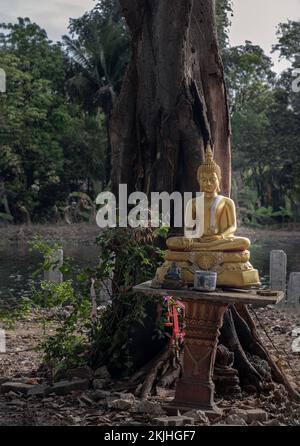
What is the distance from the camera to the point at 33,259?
75.4ft

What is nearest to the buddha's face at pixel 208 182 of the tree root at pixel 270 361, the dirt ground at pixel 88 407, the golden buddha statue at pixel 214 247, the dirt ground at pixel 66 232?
the golden buddha statue at pixel 214 247

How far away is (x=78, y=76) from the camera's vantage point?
1369 inches

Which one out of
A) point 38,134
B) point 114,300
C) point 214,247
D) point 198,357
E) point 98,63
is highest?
point 98,63

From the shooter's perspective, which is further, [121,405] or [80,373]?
[80,373]

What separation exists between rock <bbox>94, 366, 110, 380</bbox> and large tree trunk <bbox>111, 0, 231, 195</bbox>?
1987 millimetres

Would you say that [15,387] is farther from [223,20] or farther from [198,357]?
[223,20]

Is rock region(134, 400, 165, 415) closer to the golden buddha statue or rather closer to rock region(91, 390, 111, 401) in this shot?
rock region(91, 390, 111, 401)

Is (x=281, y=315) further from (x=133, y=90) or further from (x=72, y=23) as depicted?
(x=72, y=23)

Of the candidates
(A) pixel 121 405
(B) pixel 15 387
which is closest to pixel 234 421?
(A) pixel 121 405

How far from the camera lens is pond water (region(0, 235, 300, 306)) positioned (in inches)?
654

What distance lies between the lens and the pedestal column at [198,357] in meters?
6.30

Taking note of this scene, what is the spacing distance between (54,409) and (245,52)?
107 feet

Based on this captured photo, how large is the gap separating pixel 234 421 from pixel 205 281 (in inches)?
45.5
